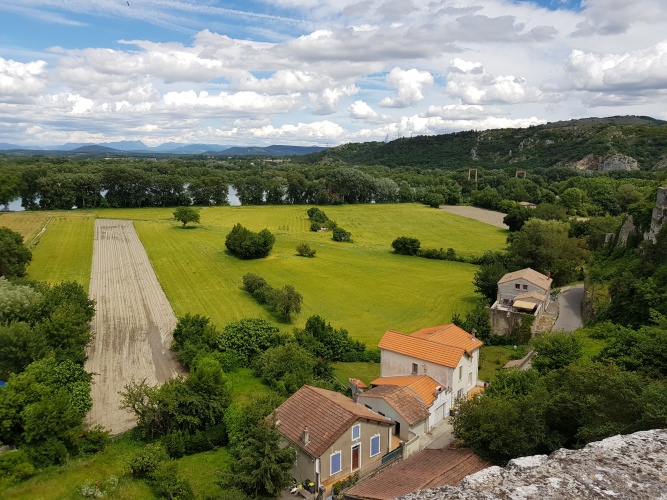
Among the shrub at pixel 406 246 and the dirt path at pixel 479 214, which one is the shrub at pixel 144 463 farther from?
the dirt path at pixel 479 214

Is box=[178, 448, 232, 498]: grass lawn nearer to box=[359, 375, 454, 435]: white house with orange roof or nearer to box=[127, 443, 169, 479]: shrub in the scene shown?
box=[127, 443, 169, 479]: shrub

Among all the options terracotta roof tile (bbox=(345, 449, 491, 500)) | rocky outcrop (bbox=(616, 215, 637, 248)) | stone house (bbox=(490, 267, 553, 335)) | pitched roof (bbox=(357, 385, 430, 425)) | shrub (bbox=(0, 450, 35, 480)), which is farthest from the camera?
rocky outcrop (bbox=(616, 215, 637, 248))

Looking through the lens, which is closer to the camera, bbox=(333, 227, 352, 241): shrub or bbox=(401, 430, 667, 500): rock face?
bbox=(401, 430, 667, 500): rock face

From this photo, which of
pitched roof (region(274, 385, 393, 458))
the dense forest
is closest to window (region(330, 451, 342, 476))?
pitched roof (region(274, 385, 393, 458))

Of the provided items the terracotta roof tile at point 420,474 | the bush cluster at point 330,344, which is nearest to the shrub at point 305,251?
the bush cluster at point 330,344

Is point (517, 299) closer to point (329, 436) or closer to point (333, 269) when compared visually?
point (333, 269)

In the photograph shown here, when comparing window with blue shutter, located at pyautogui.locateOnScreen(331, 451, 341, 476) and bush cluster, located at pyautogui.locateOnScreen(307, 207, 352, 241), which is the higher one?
bush cluster, located at pyautogui.locateOnScreen(307, 207, 352, 241)

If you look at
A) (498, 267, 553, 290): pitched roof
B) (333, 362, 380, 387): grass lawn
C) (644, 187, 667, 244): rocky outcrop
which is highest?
(644, 187, 667, 244): rocky outcrop

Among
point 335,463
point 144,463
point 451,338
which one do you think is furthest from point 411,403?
point 144,463

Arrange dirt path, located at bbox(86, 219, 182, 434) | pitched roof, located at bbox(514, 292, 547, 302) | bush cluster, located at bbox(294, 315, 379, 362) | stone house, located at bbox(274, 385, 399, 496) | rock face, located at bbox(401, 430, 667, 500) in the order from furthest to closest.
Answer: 1. pitched roof, located at bbox(514, 292, 547, 302)
2. bush cluster, located at bbox(294, 315, 379, 362)
3. dirt path, located at bbox(86, 219, 182, 434)
4. stone house, located at bbox(274, 385, 399, 496)
5. rock face, located at bbox(401, 430, 667, 500)
